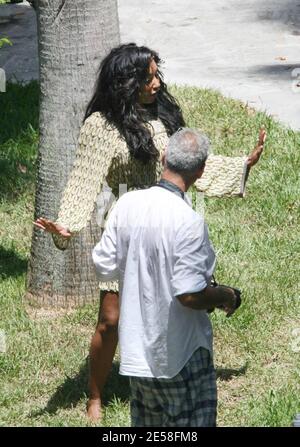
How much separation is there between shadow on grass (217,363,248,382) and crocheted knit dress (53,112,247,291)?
3.40ft

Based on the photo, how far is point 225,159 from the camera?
629 cm

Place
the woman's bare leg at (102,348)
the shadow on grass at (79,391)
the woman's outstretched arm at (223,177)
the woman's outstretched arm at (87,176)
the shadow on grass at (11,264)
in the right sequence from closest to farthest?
1. the woman's outstretched arm at (87,176)
2. the woman's bare leg at (102,348)
3. the woman's outstretched arm at (223,177)
4. the shadow on grass at (79,391)
5. the shadow on grass at (11,264)

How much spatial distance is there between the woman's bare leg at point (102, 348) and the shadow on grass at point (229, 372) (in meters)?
0.75

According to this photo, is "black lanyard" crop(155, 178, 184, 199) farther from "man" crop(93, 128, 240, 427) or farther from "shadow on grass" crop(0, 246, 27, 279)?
"shadow on grass" crop(0, 246, 27, 279)

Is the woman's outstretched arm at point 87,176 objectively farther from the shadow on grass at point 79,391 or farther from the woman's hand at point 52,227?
the shadow on grass at point 79,391

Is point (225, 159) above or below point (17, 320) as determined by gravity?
above

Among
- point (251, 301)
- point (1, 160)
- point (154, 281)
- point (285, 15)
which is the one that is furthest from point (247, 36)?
point (154, 281)

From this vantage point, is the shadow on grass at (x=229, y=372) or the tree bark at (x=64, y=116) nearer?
the shadow on grass at (x=229, y=372)

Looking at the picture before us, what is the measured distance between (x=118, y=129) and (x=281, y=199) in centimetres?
304

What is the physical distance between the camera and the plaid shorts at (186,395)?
498 centimetres

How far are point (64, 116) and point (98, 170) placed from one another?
1463mm

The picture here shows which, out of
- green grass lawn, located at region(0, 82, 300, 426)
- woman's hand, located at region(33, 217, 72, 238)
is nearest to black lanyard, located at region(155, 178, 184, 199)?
woman's hand, located at region(33, 217, 72, 238)

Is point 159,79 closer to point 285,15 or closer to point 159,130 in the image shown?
point 159,130

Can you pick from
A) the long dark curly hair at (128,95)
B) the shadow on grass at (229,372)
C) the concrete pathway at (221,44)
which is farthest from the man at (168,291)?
the concrete pathway at (221,44)
